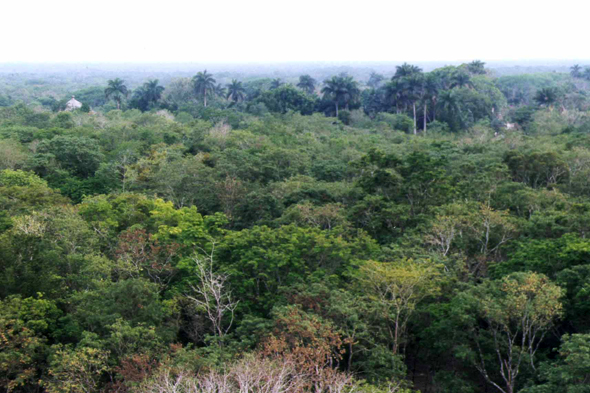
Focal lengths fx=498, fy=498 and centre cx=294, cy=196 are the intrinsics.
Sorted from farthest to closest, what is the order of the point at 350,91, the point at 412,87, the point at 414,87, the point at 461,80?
the point at 461,80 → the point at 350,91 → the point at 412,87 → the point at 414,87

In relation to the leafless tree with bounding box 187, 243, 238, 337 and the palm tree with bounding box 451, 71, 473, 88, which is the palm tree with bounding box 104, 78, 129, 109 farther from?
the leafless tree with bounding box 187, 243, 238, 337

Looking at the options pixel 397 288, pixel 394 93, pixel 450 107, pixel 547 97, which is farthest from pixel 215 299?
pixel 547 97

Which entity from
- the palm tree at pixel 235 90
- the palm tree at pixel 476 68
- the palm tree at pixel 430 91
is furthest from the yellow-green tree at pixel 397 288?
the palm tree at pixel 476 68

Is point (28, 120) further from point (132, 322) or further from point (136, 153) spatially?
point (132, 322)

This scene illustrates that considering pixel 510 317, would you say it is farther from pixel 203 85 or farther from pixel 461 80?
pixel 203 85

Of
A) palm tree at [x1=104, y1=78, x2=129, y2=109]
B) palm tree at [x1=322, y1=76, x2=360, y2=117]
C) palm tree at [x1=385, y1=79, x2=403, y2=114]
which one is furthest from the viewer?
palm tree at [x1=104, y1=78, x2=129, y2=109]

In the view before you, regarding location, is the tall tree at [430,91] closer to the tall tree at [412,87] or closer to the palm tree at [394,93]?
the tall tree at [412,87]

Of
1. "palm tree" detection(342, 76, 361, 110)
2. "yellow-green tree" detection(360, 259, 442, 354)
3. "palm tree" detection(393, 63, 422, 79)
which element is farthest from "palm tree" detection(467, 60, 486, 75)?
"yellow-green tree" detection(360, 259, 442, 354)

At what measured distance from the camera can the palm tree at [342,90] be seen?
190 ft

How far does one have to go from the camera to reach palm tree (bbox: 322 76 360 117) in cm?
5794

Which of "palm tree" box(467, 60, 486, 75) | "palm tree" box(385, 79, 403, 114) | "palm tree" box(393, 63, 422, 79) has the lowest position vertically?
"palm tree" box(385, 79, 403, 114)

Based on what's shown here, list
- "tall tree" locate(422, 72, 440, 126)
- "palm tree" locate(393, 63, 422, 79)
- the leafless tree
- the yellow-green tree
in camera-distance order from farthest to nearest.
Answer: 1. "palm tree" locate(393, 63, 422, 79)
2. "tall tree" locate(422, 72, 440, 126)
3. the leafless tree
4. the yellow-green tree

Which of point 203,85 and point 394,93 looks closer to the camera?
point 394,93

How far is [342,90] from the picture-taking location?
57.8 metres
